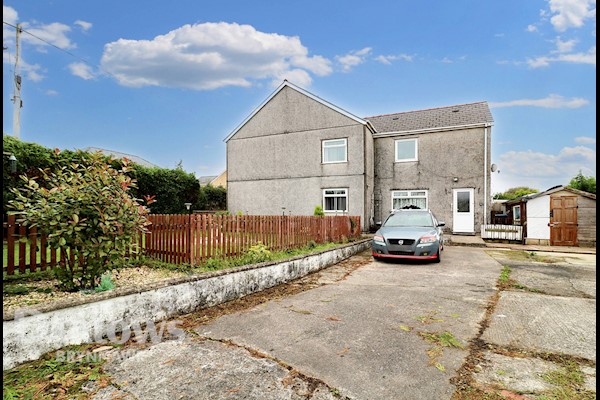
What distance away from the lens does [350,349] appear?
365 cm

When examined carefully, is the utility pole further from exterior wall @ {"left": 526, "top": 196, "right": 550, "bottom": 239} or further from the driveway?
exterior wall @ {"left": 526, "top": 196, "right": 550, "bottom": 239}

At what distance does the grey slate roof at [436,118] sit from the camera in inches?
675

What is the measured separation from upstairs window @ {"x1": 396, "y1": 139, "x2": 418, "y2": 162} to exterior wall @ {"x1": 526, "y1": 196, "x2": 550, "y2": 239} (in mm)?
6060

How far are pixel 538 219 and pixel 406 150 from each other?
7287 millimetres

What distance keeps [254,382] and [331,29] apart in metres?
11.0

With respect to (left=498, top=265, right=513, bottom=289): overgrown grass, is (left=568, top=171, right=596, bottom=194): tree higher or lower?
higher

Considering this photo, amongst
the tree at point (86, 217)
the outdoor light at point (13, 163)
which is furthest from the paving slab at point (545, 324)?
the outdoor light at point (13, 163)

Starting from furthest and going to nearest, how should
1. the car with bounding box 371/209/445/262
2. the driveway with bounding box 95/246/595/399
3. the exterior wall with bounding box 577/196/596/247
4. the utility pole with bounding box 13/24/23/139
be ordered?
the utility pole with bounding box 13/24/23/139, the exterior wall with bounding box 577/196/596/247, the car with bounding box 371/209/445/262, the driveway with bounding box 95/246/595/399

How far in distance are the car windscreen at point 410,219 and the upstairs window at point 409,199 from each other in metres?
7.20

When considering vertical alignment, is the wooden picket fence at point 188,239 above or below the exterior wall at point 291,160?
below

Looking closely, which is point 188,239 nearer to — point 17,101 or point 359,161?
point 359,161

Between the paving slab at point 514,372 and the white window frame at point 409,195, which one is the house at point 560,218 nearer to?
the white window frame at point 409,195

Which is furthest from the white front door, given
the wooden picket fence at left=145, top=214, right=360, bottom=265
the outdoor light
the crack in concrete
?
the outdoor light

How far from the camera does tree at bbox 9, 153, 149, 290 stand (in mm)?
4254
